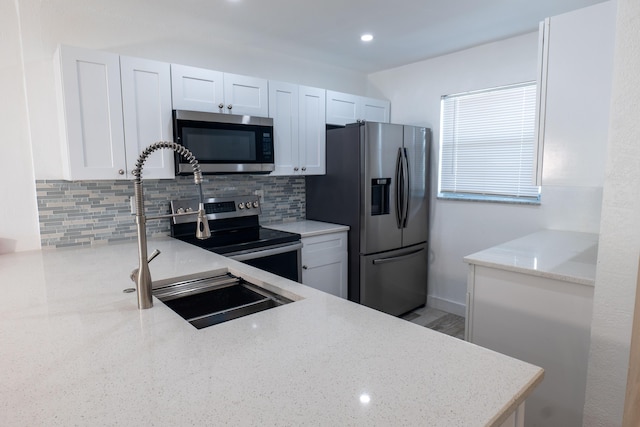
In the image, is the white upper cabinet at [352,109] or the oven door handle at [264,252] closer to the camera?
the oven door handle at [264,252]

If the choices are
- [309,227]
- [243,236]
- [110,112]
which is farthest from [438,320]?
[110,112]

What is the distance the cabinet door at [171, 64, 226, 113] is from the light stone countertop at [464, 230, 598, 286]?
1.99m

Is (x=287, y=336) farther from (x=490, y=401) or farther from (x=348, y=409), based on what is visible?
(x=490, y=401)

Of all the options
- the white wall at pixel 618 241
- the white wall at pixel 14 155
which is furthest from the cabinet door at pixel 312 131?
the white wall at pixel 618 241

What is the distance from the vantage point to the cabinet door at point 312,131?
125 inches

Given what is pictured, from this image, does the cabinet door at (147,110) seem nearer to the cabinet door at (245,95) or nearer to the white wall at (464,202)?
the cabinet door at (245,95)

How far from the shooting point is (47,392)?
2.62 ft

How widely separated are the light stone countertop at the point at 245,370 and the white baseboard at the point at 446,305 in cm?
262

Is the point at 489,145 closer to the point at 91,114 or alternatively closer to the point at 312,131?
the point at 312,131

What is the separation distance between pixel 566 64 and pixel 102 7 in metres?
2.77

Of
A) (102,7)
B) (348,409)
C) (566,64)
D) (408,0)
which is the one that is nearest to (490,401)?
(348,409)

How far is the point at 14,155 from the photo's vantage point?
2217 millimetres

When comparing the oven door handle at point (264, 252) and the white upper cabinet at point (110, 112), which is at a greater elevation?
the white upper cabinet at point (110, 112)

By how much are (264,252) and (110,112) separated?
51.2 inches
